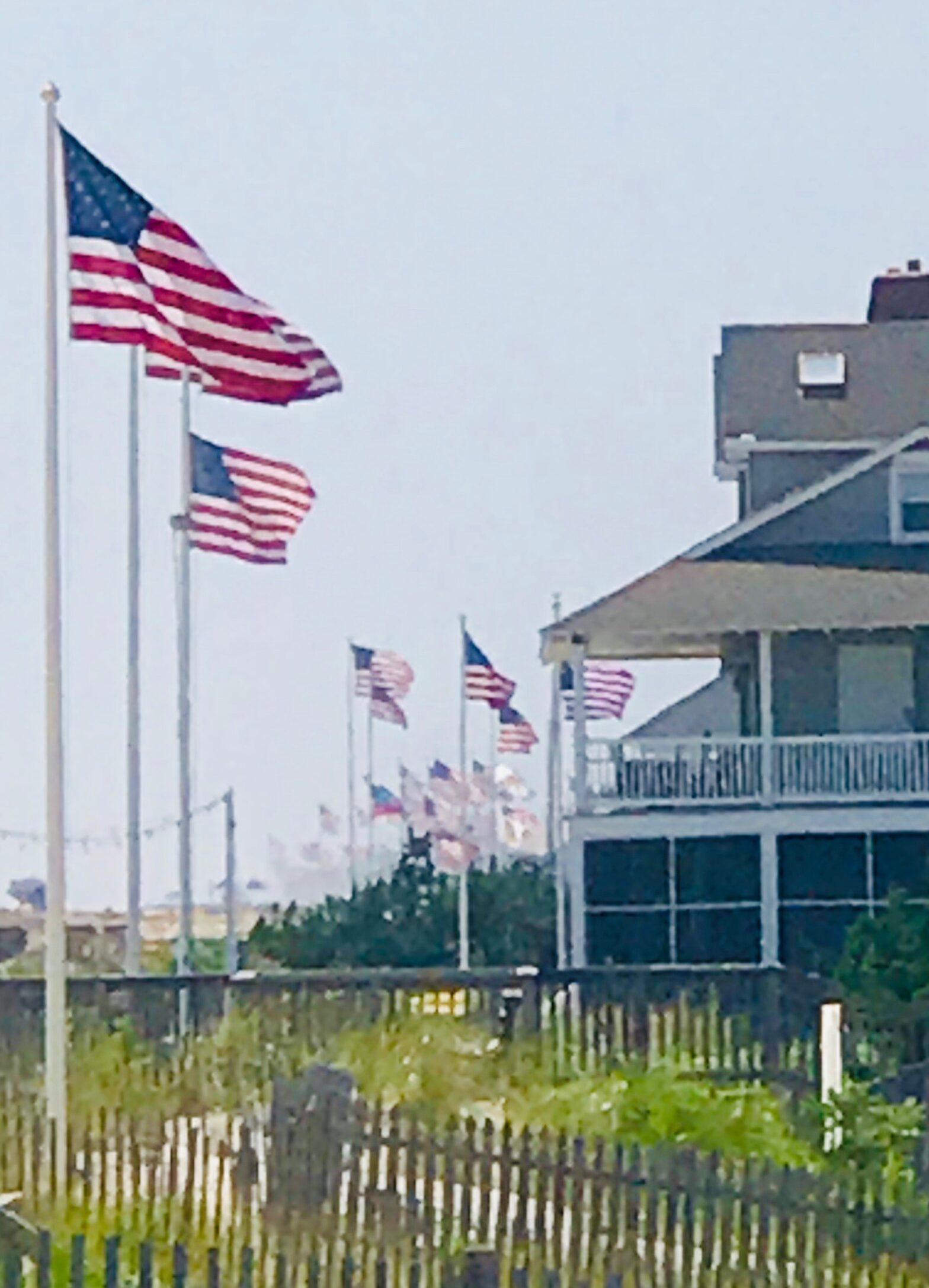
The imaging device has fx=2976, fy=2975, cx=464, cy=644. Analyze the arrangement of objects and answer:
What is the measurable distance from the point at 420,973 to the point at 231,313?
8368 millimetres

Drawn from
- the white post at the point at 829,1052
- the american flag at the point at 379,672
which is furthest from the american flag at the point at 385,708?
the white post at the point at 829,1052

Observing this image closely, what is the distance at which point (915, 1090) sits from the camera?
19.1 meters

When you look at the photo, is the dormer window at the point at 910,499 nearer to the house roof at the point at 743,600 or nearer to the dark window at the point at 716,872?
the house roof at the point at 743,600

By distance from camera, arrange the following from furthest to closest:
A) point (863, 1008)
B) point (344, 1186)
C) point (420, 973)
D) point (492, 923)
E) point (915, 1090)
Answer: point (492, 923)
point (420, 973)
point (863, 1008)
point (915, 1090)
point (344, 1186)

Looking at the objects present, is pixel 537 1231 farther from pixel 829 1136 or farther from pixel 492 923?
pixel 492 923

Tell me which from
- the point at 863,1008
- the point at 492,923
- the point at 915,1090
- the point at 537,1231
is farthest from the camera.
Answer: the point at 492,923

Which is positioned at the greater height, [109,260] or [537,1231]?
[109,260]

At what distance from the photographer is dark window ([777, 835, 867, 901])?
3725 centimetres

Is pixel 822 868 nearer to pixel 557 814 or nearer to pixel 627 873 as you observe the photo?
pixel 627 873

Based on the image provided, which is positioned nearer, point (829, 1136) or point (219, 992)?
point (829, 1136)

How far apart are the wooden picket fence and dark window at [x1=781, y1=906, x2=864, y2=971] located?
20.4m

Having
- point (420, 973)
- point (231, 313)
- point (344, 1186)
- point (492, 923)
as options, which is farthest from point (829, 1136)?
point (492, 923)

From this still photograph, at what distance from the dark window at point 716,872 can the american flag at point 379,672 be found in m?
18.1

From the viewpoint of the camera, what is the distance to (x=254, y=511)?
30609 mm
